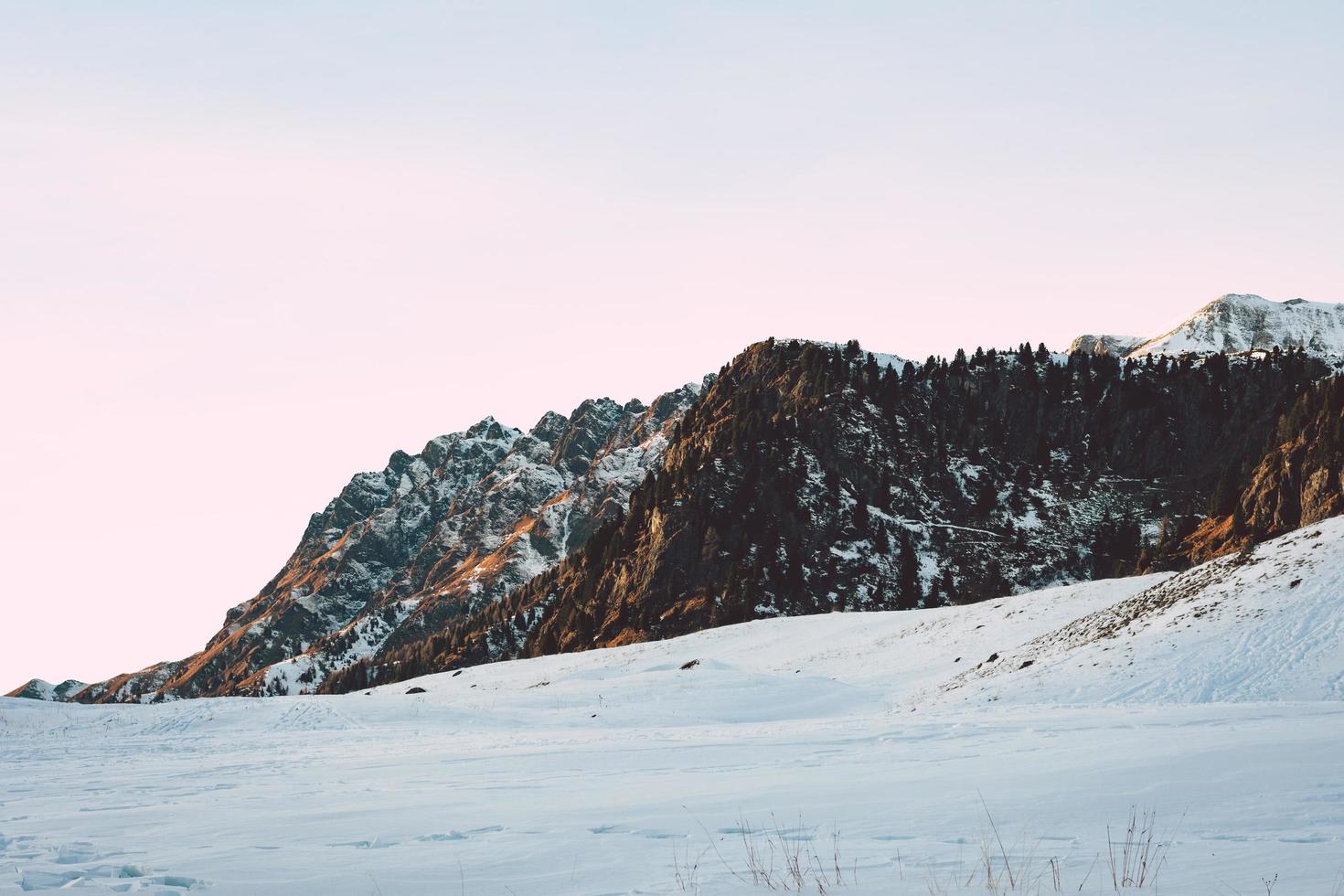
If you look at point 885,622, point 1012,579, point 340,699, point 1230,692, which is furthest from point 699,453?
point 1230,692

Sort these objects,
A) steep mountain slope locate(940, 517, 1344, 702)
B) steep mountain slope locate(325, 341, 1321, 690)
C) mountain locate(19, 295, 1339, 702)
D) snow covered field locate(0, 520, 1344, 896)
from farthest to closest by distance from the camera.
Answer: steep mountain slope locate(325, 341, 1321, 690)
mountain locate(19, 295, 1339, 702)
steep mountain slope locate(940, 517, 1344, 702)
snow covered field locate(0, 520, 1344, 896)

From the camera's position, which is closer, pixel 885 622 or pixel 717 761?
pixel 717 761

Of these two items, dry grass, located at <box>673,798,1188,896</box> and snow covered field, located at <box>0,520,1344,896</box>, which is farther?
snow covered field, located at <box>0,520,1344,896</box>

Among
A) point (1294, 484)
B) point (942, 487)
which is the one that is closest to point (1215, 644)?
point (1294, 484)

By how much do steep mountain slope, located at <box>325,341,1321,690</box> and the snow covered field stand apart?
63.7 m

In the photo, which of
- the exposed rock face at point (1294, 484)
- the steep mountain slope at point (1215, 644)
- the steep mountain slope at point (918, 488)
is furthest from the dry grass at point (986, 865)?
the steep mountain slope at point (918, 488)

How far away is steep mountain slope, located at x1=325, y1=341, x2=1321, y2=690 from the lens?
327 ft

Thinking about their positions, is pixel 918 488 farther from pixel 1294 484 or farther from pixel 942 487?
pixel 1294 484

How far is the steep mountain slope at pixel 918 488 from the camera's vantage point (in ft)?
327

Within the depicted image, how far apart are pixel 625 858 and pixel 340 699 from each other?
3556cm

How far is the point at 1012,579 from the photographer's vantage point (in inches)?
3809

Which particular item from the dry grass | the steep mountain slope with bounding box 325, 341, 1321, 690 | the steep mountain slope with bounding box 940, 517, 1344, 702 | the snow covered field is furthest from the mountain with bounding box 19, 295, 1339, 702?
the dry grass

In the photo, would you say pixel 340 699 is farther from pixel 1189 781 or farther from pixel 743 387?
pixel 743 387

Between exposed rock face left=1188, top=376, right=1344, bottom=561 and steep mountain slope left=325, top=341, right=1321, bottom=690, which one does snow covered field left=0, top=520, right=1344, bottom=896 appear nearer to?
exposed rock face left=1188, top=376, right=1344, bottom=561
